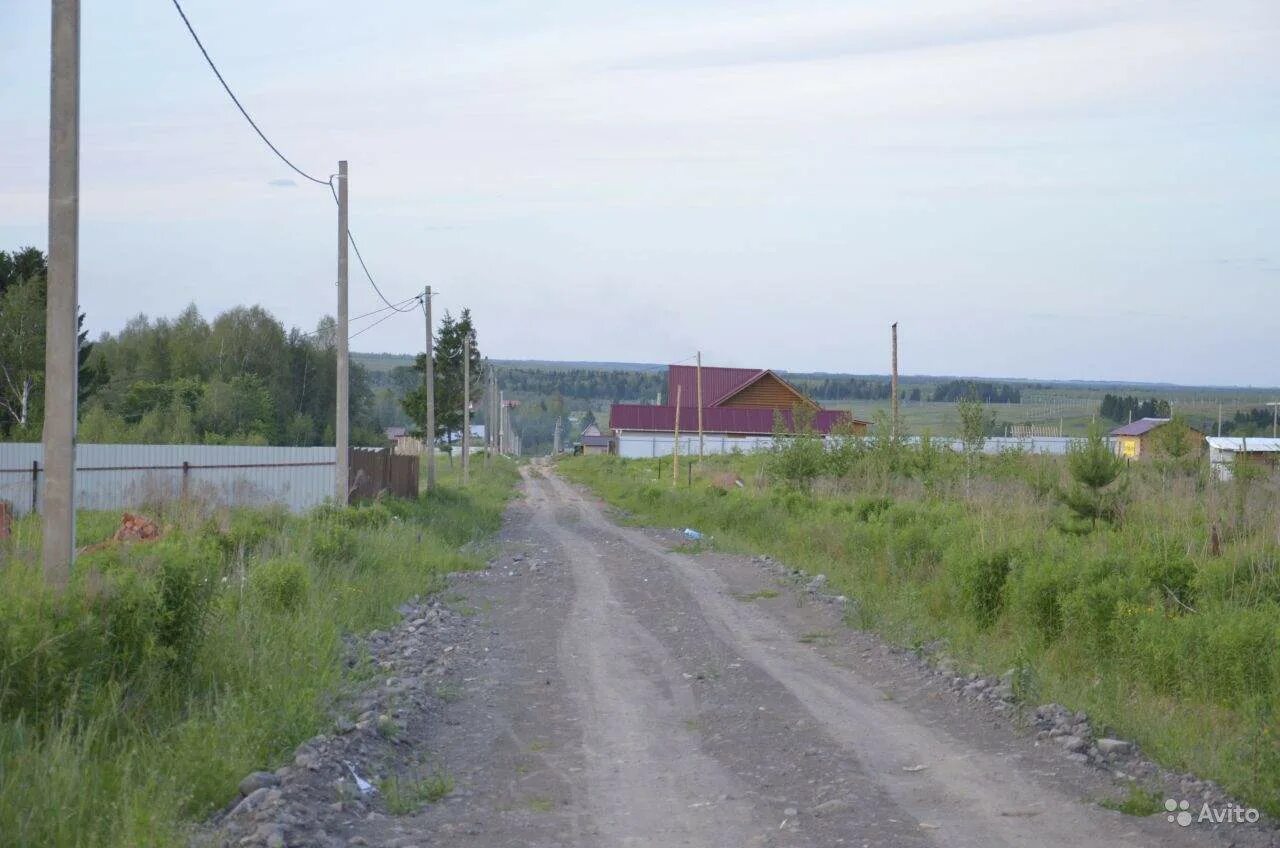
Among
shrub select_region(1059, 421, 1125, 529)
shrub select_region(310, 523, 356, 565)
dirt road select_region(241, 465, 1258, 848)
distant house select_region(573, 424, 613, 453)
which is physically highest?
shrub select_region(1059, 421, 1125, 529)

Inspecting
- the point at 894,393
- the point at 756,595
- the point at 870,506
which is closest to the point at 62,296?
the point at 756,595

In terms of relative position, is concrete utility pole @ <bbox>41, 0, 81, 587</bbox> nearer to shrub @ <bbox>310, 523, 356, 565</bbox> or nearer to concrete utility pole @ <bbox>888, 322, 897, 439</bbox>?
shrub @ <bbox>310, 523, 356, 565</bbox>

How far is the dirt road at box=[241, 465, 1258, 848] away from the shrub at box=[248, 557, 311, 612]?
171 centimetres

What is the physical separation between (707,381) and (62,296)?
74.8 metres

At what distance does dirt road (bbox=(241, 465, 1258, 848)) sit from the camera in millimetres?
5934

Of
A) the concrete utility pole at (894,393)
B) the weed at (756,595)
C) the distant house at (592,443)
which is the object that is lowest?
the distant house at (592,443)

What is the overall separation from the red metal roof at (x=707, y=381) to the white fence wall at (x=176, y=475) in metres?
52.2

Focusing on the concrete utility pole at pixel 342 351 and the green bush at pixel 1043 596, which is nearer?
the green bush at pixel 1043 596

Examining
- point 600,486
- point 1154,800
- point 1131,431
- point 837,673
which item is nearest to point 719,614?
point 837,673

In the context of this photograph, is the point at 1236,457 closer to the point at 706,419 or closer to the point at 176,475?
the point at 176,475

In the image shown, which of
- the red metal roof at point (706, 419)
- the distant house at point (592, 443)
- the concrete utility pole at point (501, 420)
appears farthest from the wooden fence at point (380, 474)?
the distant house at point (592, 443)

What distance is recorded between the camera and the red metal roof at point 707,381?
8131cm

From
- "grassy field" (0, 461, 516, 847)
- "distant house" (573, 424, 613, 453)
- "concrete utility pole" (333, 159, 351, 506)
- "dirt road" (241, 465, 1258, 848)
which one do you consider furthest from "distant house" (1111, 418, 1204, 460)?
"distant house" (573, 424, 613, 453)

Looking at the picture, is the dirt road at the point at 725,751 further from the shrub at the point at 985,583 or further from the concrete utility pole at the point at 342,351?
the concrete utility pole at the point at 342,351
